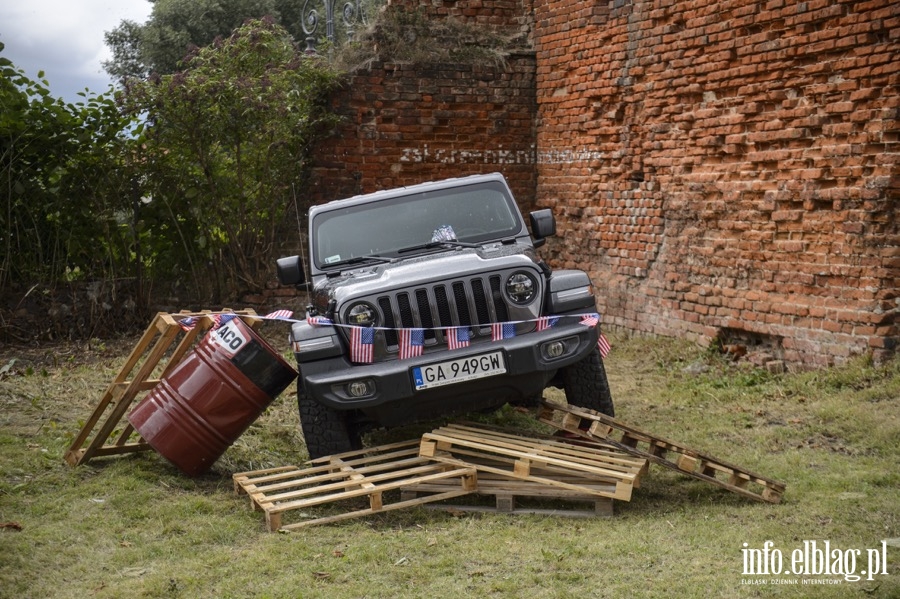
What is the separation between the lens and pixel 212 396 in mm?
6203

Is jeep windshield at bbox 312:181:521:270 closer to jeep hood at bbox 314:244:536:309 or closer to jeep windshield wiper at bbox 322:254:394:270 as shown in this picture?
jeep windshield wiper at bbox 322:254:394:270

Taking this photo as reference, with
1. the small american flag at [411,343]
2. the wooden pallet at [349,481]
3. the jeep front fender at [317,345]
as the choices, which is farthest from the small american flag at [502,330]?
the jeep front fender at [317,345]

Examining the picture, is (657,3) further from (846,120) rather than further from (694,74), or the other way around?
(846,120)

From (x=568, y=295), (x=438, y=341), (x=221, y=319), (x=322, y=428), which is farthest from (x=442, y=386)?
(x=221, y=319)

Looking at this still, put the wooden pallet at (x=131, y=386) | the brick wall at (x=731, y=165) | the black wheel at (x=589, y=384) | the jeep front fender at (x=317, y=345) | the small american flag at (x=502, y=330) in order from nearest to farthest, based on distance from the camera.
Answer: the jeep front fender at (x=317, y=345) → the small american flag at (x=502, y=330) → the wooden pallet at (x=131, y=386) → the black wheel at (x=589, y=384) → the brick wall at (x=731, y=165)

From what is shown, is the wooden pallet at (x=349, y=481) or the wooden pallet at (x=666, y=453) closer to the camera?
the wooden pallet at (x=349, y=481)

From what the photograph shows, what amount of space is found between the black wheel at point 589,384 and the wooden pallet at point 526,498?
41.6 inches

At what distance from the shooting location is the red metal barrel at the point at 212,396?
621 cm

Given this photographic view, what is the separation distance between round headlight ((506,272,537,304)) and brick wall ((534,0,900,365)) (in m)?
3.34

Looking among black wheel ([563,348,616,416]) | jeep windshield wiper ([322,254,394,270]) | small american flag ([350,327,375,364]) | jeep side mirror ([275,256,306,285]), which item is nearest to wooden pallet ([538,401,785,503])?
black wheel ([563,348,616,416])

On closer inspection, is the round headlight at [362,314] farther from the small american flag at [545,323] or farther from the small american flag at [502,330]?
the small american flag at [545,323]

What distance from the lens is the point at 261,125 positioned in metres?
12.0

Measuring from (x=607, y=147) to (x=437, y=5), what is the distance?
3.30m

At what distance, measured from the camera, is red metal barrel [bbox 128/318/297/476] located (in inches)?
245
